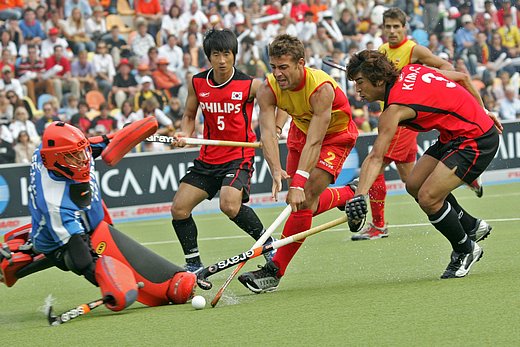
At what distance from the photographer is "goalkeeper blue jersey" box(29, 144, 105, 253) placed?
6152mm

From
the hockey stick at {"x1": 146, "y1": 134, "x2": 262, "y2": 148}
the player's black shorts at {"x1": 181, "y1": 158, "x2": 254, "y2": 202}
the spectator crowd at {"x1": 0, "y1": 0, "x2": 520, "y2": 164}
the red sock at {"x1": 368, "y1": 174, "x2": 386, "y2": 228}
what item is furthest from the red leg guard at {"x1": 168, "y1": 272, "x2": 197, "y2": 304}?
the spectator crowd at {"x1": 0, "y1": 0, "x2": 520, "y2": 164}

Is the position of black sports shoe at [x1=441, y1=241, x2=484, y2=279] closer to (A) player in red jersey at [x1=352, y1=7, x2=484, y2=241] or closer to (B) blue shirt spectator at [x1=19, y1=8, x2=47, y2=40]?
(A) player in red jersey at [x1=352, y1=7, x2=484, y2=241]

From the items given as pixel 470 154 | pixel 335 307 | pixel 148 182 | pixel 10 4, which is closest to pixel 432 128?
pixel 470 154

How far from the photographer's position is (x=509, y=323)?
4914 millimetres

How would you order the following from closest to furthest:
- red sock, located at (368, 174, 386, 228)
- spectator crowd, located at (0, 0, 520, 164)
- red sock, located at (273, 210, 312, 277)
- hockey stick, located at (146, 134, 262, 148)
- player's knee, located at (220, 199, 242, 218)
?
red sock, located at (273, 210, 312, 277)
hockey stick, located at (146, 134, 262, 148)
player's knee, located at (220, 199, 242, 218)
red sock, located at (368, 174, 386, 228)
spectator crowd, located at (0, 0, 520, 164)

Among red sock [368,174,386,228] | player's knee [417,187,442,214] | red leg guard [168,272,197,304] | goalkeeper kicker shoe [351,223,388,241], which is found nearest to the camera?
red leg guard [168,272,197,304]

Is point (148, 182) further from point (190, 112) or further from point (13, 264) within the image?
point (13, 264)

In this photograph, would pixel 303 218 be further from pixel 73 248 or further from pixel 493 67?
pixel 493 67

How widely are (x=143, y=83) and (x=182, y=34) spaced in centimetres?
203

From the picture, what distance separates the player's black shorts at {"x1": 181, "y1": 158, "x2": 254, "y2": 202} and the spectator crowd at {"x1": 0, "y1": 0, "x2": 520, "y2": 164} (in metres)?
6.24

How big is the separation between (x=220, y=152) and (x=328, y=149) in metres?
1.16

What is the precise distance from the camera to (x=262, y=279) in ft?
22.4

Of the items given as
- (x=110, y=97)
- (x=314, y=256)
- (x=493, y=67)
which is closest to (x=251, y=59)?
(x=110, y=97)

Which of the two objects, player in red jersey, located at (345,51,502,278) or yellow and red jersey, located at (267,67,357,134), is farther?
yellow and red jersey, located at (267,67,357,134)
